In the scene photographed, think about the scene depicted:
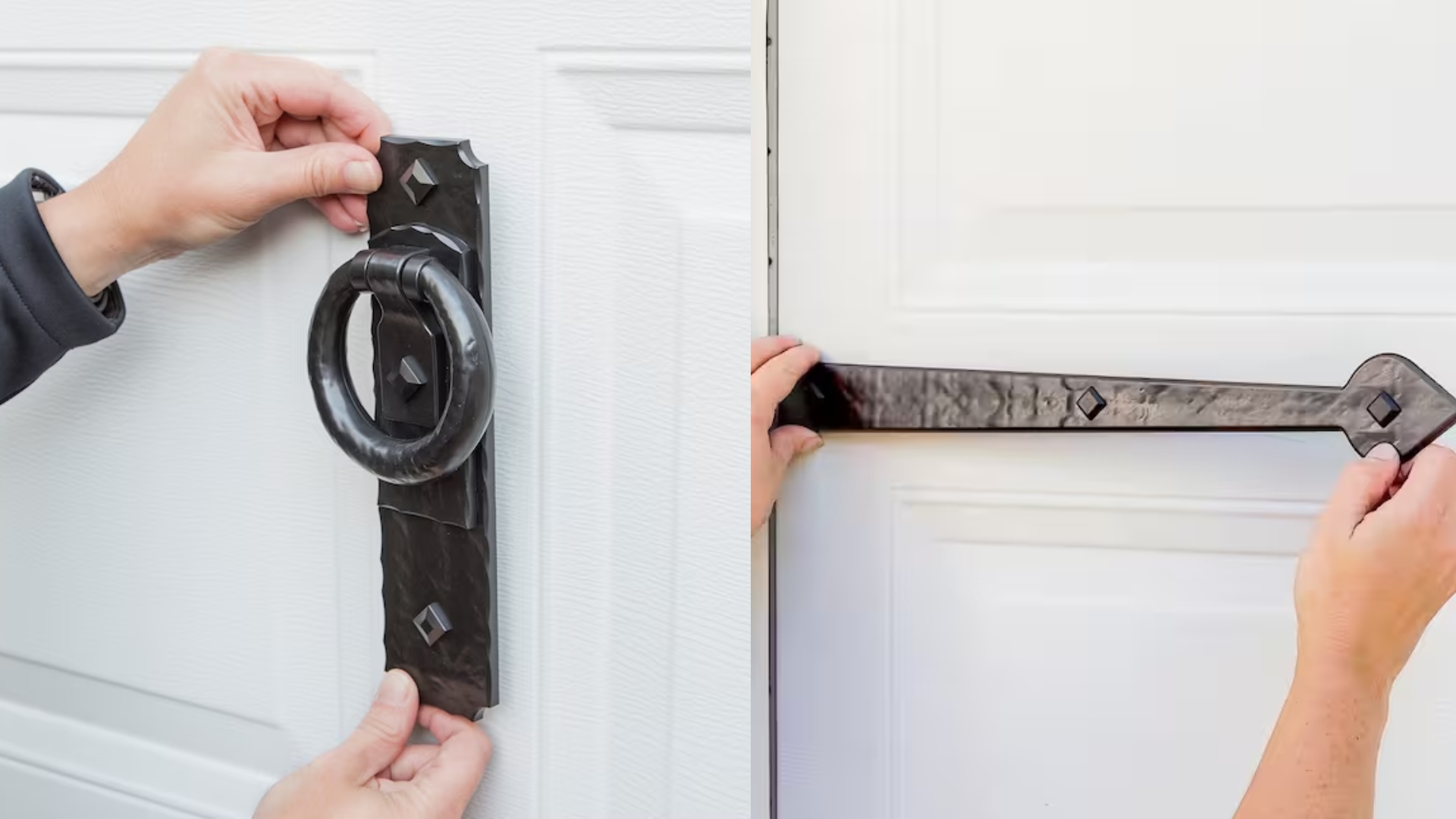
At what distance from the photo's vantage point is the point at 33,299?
0.50 metres

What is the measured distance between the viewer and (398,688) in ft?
1.62

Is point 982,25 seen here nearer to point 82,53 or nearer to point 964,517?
point 964,517

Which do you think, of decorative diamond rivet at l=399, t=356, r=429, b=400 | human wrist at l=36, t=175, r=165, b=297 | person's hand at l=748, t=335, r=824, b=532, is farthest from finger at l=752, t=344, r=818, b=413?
human wrist at l=36, t=175, r=165, b=297

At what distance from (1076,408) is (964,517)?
1.8 inches

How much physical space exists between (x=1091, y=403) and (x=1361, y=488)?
7cm

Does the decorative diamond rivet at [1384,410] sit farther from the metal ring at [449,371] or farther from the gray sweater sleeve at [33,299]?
the gray sweater sleeve at [33,299]

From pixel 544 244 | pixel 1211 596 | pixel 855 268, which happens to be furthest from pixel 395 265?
pixel 1211 596

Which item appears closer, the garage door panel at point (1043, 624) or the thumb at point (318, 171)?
the garage door panel at point (1043, 624)

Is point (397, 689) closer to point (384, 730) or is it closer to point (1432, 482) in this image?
point (384, 730)

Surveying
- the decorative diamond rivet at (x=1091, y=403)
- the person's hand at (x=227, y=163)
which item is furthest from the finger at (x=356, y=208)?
the decorative diamond rivet at (x=1091, y=403)

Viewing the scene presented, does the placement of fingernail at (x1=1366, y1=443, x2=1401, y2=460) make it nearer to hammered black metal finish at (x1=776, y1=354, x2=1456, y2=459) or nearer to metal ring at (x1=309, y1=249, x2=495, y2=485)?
hammered black metal finish at (x1=776, y1=354, x2=1456, y2=459)

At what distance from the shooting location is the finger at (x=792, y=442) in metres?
0.40

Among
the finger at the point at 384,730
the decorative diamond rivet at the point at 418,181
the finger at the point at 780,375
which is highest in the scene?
the decorative diamond rivet at the point at 418,181

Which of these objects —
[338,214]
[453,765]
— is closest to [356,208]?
[338,214]
